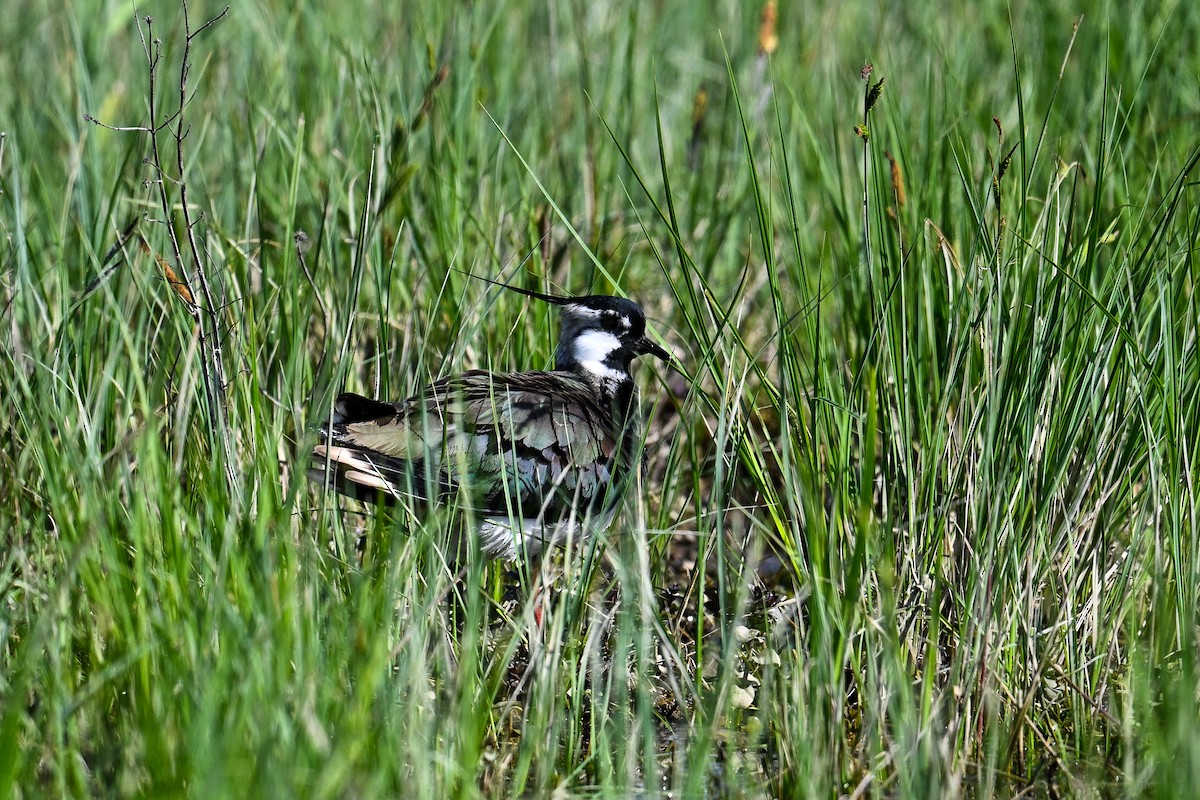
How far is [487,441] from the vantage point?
3.28 meters

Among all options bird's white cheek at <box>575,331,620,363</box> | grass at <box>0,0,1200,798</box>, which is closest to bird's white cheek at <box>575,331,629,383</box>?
bird's white cheek at <box>575,331,620,363</box>

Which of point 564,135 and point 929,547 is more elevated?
point 564,135

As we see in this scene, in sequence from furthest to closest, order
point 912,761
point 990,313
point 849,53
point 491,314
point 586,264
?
1. point 849,53
2. point 586,264
3. point 491,314
4. point 990,313
5. point 912,761

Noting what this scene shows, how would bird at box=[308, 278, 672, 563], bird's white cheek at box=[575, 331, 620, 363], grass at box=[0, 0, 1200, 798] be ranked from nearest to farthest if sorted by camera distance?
grass at box=[0, 0, 1200, 798] < bird at box=[308, 278, 672, 563] < bird's white cheek at box=[575, 331, 620, 363]

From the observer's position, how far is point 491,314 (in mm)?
3812

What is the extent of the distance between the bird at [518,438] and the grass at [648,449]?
0.11 meters

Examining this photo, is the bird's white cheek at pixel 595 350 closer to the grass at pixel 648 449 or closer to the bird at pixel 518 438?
the bird at pixel 518 438

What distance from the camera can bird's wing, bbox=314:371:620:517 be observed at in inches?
122

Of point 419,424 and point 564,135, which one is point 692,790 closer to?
point 419,424

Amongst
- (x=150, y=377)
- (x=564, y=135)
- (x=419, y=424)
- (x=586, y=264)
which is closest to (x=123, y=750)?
(x=419, y=424)

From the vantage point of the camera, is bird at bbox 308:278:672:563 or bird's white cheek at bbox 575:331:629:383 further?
bird's white cheek at bbox 575:331:629:383

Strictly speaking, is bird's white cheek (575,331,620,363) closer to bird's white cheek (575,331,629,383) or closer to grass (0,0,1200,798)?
bird's white cheek (575,331,629,383)

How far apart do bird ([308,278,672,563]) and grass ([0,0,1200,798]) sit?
0.37 ft

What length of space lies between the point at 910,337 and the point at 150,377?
1.86m
